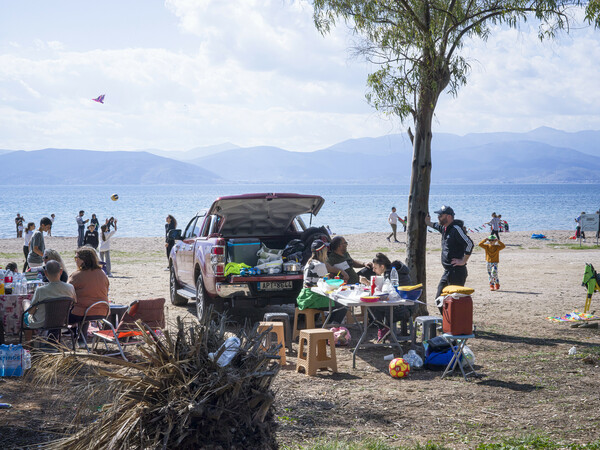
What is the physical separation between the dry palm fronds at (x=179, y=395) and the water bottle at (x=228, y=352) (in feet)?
0.12

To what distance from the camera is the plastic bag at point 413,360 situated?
746cm

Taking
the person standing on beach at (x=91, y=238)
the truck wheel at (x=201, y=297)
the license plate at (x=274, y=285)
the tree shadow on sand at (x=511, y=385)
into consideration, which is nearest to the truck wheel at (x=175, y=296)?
the truck wheel at (x=201, y=297)

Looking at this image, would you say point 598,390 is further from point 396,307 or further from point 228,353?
point 228,353

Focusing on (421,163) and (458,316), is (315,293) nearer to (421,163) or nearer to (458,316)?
(458,316)

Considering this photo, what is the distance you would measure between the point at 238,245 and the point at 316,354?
3558 mm

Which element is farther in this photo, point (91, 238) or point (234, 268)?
point (91, 238)

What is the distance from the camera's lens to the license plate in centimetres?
967

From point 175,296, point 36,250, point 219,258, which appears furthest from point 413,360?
point 36,250

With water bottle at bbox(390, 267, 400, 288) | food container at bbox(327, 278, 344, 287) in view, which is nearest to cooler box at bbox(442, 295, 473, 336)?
water bottle at bbox(390, 267, 400, 288)

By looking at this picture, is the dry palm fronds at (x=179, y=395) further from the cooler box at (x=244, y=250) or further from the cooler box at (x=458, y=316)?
the cooler box at (x=244, y=250)

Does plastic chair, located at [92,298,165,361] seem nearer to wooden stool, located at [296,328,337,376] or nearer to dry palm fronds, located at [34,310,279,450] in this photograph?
wooden stool, located at [296,328,337,376]

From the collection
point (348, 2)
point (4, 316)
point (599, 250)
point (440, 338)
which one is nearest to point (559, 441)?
point (440, 338)

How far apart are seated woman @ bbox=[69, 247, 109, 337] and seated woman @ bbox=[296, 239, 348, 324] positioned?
2.63m

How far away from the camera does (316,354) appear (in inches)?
291
